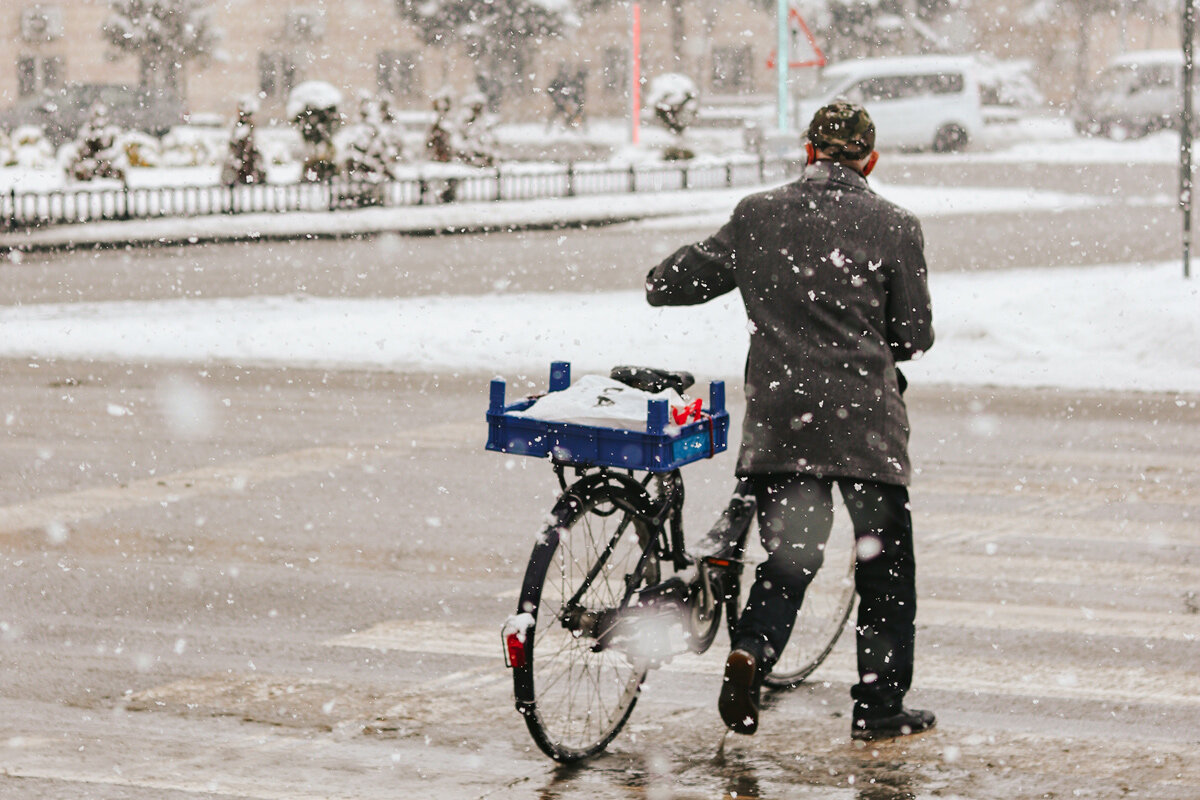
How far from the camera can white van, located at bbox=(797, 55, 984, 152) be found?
38.4m

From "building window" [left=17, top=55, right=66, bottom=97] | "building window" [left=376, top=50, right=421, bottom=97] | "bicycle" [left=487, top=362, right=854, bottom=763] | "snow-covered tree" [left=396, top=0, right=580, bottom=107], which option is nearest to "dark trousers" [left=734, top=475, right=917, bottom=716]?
"bicycle" [left=487, top=362, right=854, bottom=763]

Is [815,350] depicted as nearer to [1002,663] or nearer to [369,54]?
[1002,663]

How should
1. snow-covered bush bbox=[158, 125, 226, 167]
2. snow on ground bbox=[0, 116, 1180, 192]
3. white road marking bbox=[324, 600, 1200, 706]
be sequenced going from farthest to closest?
snow-covered bush bbox=[158, 125, 226, 167] → snow on ground bbox=[0, 116, 1180, 192] → white road marking bbox=[324, 600, 1200, 706]

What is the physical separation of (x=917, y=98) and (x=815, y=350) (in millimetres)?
35402

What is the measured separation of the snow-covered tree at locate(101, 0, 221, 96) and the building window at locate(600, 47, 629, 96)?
12.2m

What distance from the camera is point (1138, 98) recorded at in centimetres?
4156

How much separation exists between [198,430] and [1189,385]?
6330 millimetres

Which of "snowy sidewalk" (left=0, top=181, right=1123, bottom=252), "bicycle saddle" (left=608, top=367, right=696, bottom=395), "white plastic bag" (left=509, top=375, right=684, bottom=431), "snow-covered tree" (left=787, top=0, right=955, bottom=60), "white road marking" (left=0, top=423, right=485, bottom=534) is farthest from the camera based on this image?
"snow-covered tree" (left=787, top=0, right=955, bottom=60)

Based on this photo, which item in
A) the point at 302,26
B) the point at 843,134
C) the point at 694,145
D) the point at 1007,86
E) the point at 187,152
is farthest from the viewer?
the point at 302,26

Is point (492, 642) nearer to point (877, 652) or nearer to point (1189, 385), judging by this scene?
point (877, 652)

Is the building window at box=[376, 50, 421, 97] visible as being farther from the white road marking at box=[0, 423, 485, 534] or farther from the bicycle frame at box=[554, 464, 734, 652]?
the bicycle frame at box=[554, 464, 734, 652]

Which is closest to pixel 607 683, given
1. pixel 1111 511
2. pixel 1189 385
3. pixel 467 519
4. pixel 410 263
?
pixel 467 519

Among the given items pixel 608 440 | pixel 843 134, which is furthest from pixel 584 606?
pixel 843 134

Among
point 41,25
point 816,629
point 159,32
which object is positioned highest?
point 41,25
